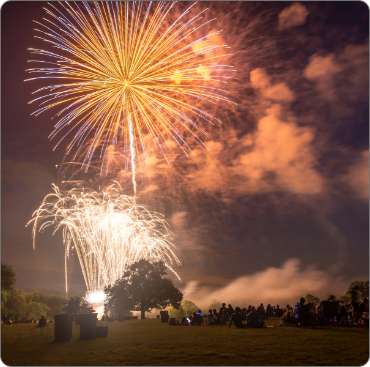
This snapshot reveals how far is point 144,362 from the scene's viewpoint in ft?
34.0

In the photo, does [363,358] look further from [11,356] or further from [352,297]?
[11,356]

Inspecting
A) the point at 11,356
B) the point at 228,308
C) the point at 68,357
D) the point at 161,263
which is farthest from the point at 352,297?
the point at 161,263

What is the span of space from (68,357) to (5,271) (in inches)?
1712

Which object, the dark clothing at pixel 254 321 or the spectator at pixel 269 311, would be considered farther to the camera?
the spectator at pixel 269 311

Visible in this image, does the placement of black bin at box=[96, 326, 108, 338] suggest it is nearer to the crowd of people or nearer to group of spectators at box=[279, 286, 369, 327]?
the crowd of people

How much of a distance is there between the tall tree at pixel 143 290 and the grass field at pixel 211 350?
92.2 feet

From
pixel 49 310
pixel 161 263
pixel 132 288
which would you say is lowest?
pixel 49 310

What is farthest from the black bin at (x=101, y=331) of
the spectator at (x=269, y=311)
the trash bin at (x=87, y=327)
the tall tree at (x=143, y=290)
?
the tall tree at (x=143, y=290)

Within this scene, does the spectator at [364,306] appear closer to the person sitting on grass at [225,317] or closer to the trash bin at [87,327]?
the person sitting on grass at [225,317]

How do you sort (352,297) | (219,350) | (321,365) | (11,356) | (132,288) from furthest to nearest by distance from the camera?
(132,288) → (352,297) → (11,356) → (219,350) → (321,365)

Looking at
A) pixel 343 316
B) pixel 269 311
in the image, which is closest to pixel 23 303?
pixel 269 311

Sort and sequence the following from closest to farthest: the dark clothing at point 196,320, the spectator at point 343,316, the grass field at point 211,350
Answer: the grass field at point 211,350
the spectator at point 343,316
the dark clothing at point 196,320

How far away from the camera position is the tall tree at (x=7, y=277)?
45.9 meters

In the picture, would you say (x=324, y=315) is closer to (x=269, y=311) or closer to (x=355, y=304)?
(x=355, y=304)
